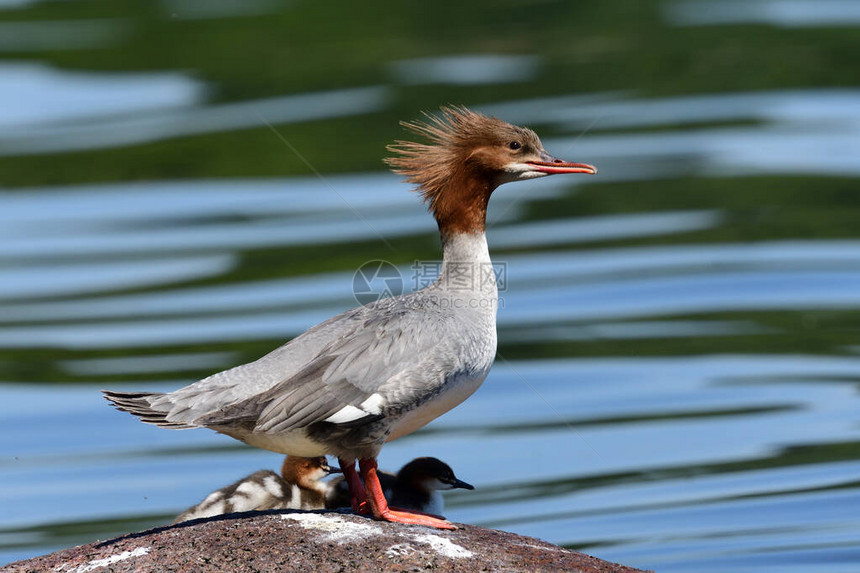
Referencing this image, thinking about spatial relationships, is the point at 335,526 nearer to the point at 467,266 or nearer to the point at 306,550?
the point at 306,550

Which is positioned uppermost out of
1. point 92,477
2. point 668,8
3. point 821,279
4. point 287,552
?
point 668,8

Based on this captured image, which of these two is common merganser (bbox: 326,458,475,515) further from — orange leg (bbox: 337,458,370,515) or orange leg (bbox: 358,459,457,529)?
orange leg (bbox: 358,459,457,529)

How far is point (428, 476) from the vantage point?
747cm

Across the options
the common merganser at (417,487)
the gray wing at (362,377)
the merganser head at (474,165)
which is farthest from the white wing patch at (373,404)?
the common merganser at (417,487)

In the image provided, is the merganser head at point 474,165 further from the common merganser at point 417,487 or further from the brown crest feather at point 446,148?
the common merganser at point 417,487

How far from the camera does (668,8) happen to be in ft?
73.7

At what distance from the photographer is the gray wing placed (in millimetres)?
5836

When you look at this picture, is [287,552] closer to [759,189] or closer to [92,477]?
[92,477]

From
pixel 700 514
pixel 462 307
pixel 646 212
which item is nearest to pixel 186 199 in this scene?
pixel 646 212

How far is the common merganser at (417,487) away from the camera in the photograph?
7.46m

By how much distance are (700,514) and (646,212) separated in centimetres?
657

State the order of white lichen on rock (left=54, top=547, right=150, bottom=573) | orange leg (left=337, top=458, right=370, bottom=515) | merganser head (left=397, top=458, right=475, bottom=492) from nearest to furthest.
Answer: white lichen on rock (left=54, top=547, right=150, bottom=573)
orange leg (left=337, top=458, right=370, bottom=515)
merganser head (left=397, top=458, right=475, bottom=492)

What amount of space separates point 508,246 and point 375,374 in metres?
8.45

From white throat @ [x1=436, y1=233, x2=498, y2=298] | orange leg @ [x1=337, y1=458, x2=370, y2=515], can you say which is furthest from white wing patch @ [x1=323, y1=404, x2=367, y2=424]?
white throat @ [x1=436, y1=233, x2=498, y2=298]
